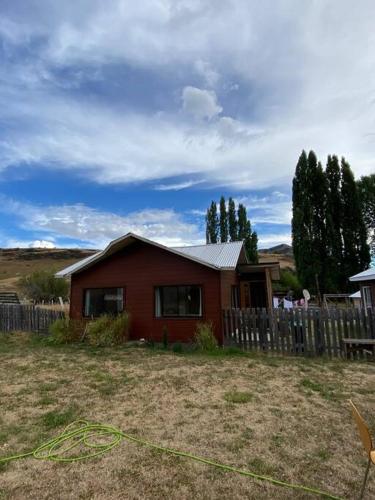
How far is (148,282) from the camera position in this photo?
37.8 ft

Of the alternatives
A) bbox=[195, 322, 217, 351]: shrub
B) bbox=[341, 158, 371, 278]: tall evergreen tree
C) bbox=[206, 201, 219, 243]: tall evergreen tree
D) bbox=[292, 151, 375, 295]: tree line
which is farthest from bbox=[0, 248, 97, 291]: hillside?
bbox=[195, 322, 217, 351]: shrub

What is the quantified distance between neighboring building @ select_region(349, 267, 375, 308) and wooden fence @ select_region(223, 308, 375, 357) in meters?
4.81

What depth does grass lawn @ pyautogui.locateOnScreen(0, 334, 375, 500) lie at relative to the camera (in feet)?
9.51

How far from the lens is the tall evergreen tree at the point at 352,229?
3121cm

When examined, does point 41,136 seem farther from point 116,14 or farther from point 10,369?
point 10,369

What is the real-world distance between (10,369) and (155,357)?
12.1ft

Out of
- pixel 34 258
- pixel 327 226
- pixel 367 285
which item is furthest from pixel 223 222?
pixel 34 258

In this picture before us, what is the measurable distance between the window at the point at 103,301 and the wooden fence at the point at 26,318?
1177mm

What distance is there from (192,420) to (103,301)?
8.76 m

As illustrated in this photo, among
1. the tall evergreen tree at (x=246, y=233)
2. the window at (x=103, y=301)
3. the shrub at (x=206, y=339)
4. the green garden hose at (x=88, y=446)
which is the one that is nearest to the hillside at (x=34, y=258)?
the tall evergreen tree at (x=246, y=233)

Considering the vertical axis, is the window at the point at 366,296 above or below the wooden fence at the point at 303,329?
above

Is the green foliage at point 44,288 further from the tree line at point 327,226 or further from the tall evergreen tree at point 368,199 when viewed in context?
the tall evergreen tree at point 368,199

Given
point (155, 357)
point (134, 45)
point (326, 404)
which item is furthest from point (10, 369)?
point (134, 45)

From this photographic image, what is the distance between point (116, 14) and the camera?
8398 millimetres
